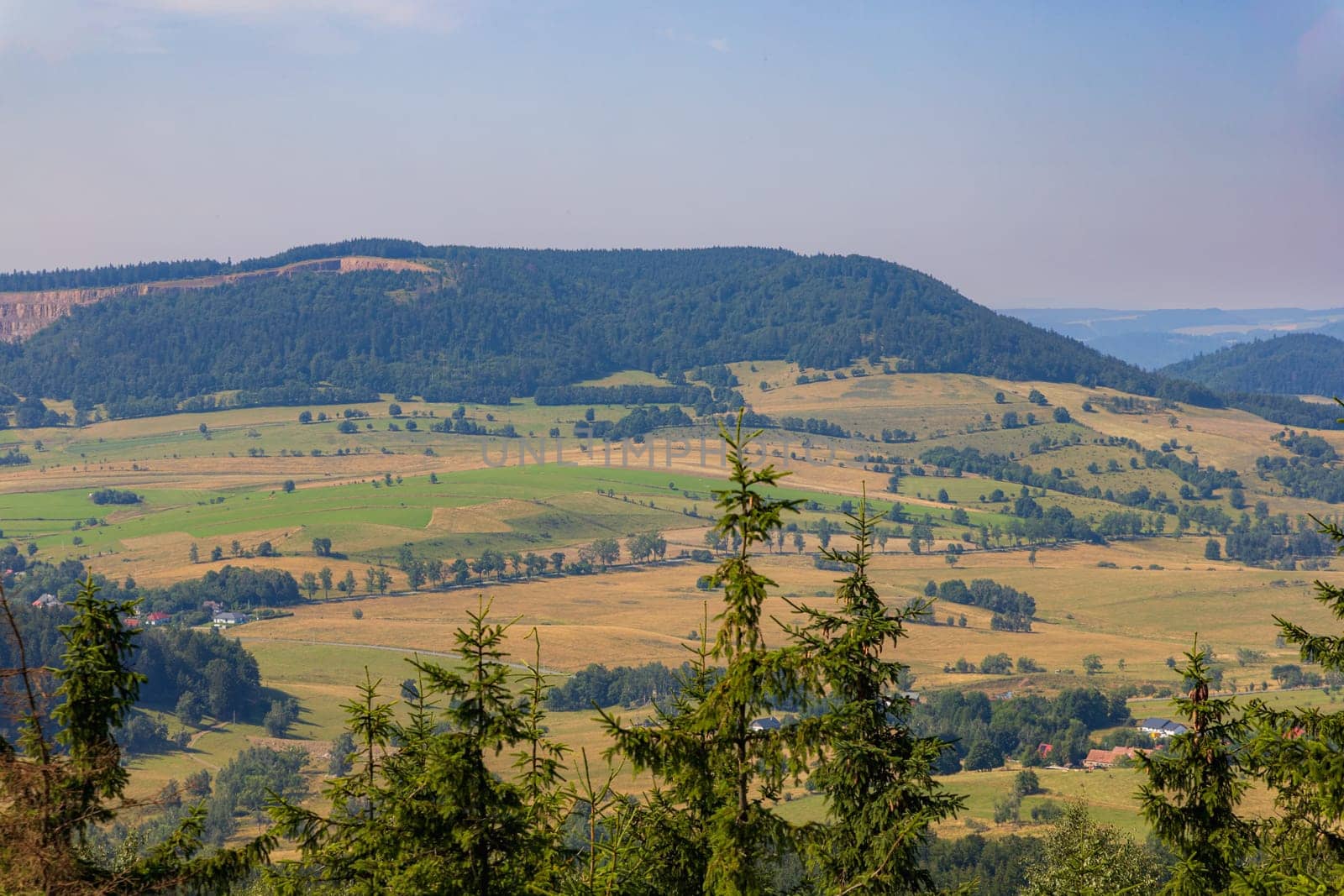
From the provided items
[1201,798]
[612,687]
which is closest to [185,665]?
[612,687]

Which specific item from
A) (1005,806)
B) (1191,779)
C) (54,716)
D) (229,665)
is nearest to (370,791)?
(54,716)

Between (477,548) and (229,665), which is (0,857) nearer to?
(229,665)

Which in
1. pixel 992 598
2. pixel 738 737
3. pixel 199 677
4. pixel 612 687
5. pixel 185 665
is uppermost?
pixel 738 737

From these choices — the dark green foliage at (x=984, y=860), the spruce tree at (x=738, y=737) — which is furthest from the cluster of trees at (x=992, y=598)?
the spruce tree at (x=738, y=737)

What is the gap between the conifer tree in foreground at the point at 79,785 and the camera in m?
15.3

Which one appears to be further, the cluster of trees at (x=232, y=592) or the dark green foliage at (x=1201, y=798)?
the cluster of trees at (x=232, y=592)

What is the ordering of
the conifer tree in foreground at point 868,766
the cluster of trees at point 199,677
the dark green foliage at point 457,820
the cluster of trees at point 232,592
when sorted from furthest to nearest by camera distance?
1. the cluster of trees at point 232,592
2. the cluster of trees at point 199,677
3. the conifer tree in foreground at point 868,766
4. the dark green foliage at point 457,820

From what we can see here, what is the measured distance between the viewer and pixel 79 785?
1605 cm

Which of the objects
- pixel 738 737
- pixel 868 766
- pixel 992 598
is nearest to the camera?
pixel 738 737

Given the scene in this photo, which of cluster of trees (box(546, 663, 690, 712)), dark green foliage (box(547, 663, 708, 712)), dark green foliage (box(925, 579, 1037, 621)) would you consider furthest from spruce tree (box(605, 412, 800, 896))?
dark green foliage (box(925, 579, 1037, 621))

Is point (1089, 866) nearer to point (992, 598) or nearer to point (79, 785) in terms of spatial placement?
point (79, 785)

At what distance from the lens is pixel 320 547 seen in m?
187

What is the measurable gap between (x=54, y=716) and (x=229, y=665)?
117 m

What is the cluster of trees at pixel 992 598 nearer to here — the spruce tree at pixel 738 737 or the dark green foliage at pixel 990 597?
the dark green foliage at pixel 990 597
